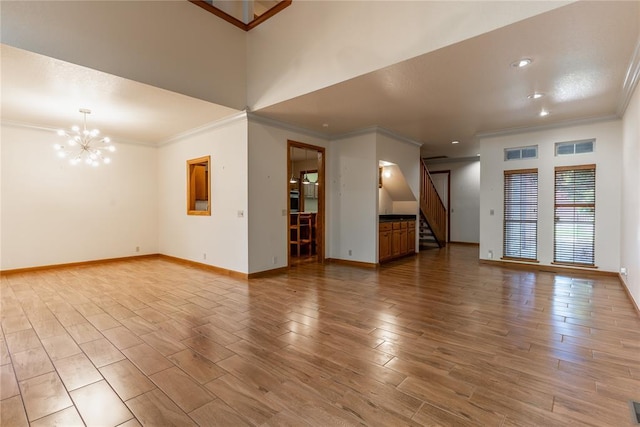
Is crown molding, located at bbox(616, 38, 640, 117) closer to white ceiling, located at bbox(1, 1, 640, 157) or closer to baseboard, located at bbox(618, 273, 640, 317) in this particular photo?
white ceiling, located at bbox(1, 1, 640, 157)

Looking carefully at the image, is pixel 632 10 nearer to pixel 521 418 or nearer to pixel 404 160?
pixel 521 418

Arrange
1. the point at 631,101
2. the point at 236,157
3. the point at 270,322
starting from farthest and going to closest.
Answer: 1. the point at 236,157
2. the point at 631,101
3. the point at 270,322

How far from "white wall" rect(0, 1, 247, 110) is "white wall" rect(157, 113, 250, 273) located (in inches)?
34.0

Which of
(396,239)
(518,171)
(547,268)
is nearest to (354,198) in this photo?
(396,239)

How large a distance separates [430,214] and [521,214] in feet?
9.78

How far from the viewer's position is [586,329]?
310 cm

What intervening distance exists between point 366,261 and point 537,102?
4.05 m

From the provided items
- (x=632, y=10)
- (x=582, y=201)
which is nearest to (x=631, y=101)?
(x=582, y=201)

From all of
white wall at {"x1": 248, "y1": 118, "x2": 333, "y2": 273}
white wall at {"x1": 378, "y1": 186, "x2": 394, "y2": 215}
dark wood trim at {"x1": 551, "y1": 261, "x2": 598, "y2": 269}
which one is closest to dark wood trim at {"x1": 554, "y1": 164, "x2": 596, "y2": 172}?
dark wood trim at {"x1": 551, "y1": 261, "x2": 598, "y2": 269}

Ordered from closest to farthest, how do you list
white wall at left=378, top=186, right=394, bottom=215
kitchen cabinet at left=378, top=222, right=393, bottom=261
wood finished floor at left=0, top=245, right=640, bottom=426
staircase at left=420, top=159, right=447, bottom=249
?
wood finished floor at left=0, top=245, right=640, bottom=426
kitchen cabinet at left=378, top=222, right=393, bottom=261
white wall at left=378, top=186, right=394, bottom=215
staircase at left=420, top=159, right=447, bottom=249

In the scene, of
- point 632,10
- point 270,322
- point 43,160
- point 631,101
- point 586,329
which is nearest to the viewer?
point 632,10

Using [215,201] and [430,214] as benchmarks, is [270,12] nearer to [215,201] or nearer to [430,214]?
[215,201]

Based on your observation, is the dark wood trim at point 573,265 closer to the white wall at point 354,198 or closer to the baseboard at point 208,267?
the white wall at point 354,198

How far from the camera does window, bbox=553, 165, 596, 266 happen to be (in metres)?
5.55
